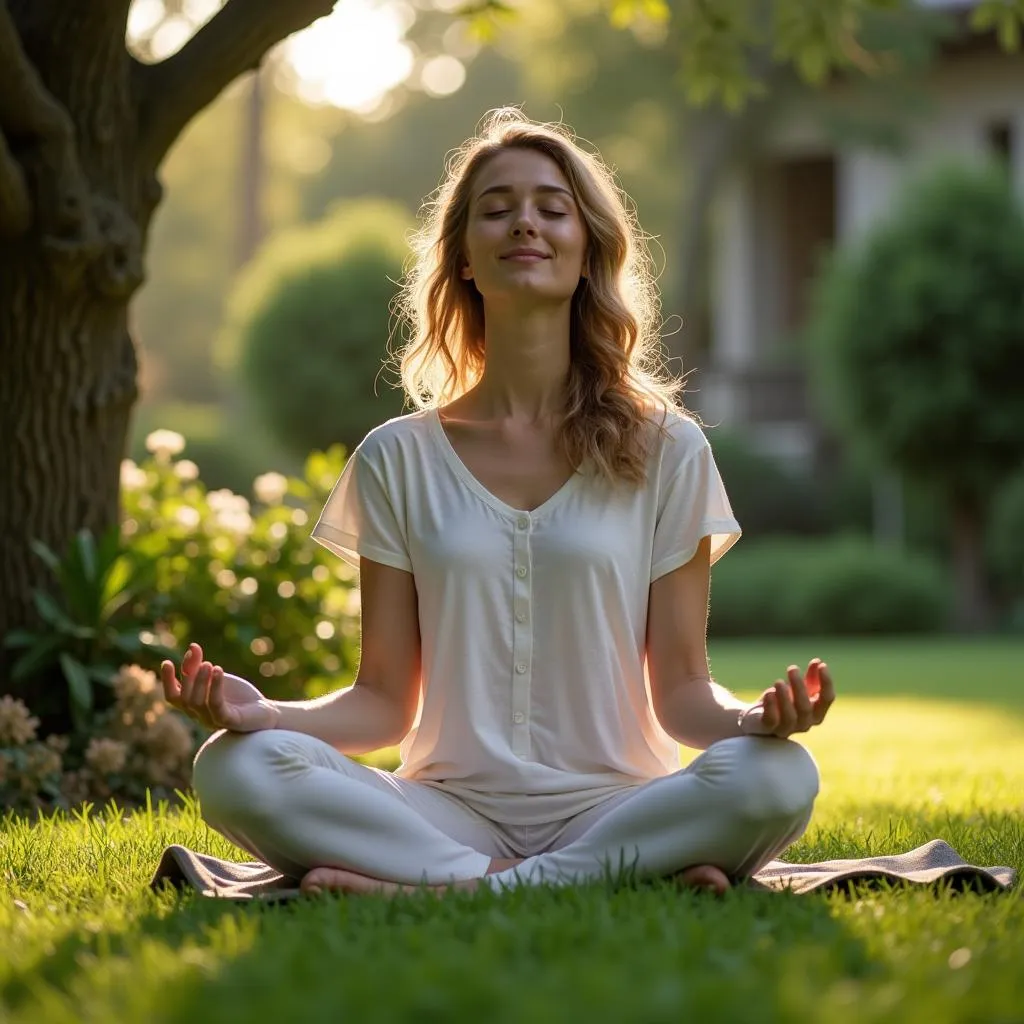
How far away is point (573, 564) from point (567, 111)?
2219 centimetres

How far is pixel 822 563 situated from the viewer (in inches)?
699

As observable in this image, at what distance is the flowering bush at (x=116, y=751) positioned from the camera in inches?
216

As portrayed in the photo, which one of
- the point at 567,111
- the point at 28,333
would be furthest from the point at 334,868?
the point at 567,111

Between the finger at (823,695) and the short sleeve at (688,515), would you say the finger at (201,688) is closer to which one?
the short sleeve at (688,515)

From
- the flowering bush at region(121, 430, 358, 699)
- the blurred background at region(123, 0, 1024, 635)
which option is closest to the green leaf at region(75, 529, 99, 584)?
the flowering bush at region(121, 430, 358, 699)

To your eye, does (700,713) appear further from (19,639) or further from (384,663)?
(19,639)

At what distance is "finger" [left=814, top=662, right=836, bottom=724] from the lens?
3.19m

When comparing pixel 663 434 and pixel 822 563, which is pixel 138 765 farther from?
pixel 822 563

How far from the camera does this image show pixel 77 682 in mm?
5742

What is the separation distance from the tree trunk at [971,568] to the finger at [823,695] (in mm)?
15602

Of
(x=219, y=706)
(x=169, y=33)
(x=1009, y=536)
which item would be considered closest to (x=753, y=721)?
(x=219, y=706)

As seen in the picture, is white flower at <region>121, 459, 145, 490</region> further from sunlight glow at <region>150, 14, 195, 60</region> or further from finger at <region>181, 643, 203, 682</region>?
sunlight glow at <region>150, 14, 195, 60</region>

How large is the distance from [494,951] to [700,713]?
3.55ft

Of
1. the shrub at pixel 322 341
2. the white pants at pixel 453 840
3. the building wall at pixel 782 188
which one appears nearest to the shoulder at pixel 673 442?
the white pants at pixel 453 840
